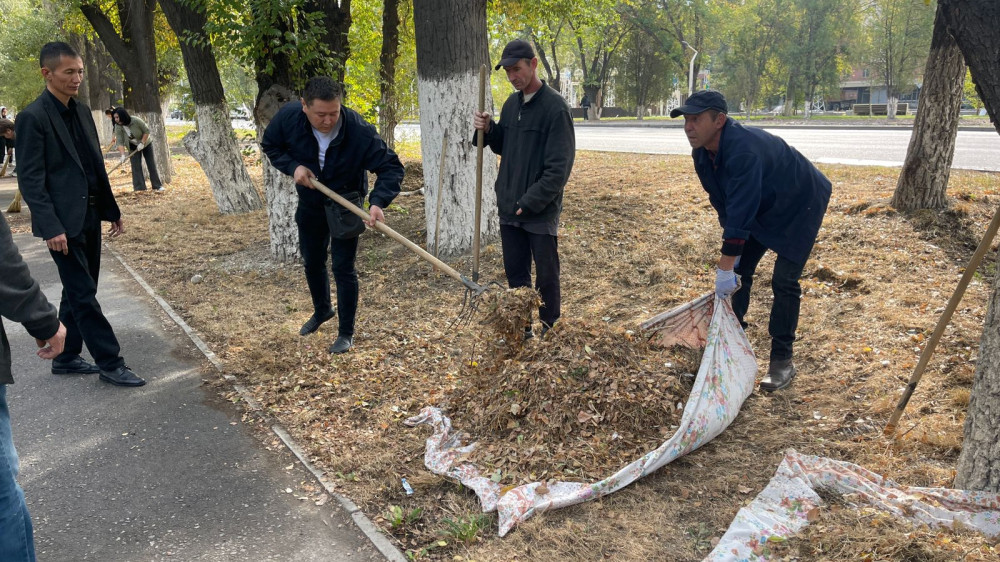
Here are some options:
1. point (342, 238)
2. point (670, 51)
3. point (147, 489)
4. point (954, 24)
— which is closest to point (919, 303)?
point (954, 24)

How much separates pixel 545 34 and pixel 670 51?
2675 centimetres

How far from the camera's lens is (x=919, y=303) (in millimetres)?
5156

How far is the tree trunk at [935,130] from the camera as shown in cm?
677

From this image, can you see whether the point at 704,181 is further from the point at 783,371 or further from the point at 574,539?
the point at 574,539

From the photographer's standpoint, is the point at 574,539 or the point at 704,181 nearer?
the point at 574,539

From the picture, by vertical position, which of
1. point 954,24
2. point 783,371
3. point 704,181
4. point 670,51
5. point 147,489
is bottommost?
point 147,489

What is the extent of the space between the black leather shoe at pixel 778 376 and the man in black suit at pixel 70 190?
13.4 feet

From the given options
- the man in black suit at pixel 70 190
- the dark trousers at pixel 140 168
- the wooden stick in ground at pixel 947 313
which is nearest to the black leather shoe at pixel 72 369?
the man in black suit at pixel 70 190

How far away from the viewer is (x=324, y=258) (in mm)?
5090

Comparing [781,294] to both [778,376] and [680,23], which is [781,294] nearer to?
[778,376]

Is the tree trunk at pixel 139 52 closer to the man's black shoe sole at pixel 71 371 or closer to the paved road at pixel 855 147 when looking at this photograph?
the paved road at pixel 855 147

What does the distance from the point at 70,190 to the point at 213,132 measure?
6.78 m

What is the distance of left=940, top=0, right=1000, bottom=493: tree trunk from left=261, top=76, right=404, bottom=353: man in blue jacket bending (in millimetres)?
3188

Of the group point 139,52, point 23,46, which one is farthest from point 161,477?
point 23,46
